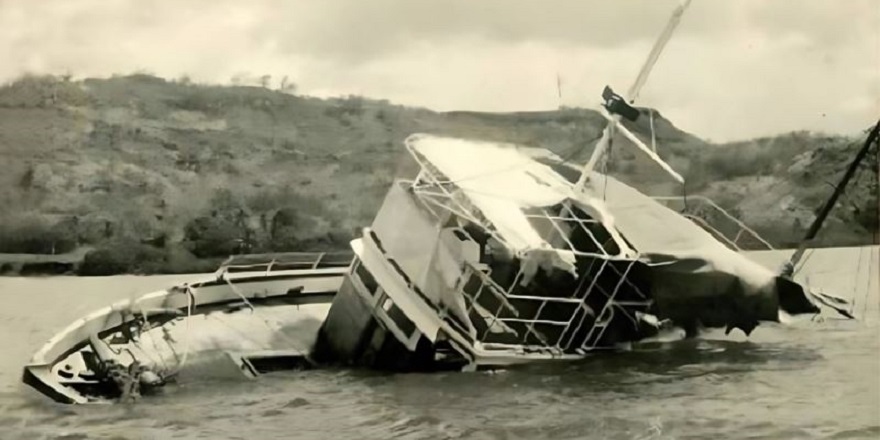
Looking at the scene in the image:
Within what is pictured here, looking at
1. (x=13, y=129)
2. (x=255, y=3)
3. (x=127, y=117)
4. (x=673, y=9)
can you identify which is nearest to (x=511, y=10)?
(x=673, y=9)

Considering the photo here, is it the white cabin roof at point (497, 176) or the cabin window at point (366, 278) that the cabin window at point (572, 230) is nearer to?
the white cabin roof at point (497, 176)

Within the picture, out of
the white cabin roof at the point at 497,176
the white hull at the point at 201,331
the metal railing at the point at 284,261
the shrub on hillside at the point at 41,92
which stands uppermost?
the shrub on hillside at the point at 41,92

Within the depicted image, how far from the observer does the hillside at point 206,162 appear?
2020 mm

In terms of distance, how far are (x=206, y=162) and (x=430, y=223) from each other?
0.44m

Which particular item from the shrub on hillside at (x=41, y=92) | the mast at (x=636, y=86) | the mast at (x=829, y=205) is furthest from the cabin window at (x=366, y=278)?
the mast at (x=829, y=205)

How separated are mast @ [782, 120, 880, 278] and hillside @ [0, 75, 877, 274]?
0.79 feet

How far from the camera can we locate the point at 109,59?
203cm

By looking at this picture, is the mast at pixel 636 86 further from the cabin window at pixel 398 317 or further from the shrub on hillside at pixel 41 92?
the shrub on hillside at pixel 41 92

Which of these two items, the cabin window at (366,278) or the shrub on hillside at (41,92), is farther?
the cabin window at (366,278)

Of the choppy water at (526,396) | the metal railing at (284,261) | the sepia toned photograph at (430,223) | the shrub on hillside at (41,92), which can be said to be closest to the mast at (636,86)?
the sepia toned photograph at (430,223)

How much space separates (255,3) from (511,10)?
0.50 metres

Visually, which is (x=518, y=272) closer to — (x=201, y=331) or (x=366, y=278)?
(x=366, y=278)

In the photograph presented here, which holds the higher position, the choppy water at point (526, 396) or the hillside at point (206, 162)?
the hillside at point (206, 162)

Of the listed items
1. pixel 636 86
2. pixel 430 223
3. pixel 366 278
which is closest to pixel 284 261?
pixel 366 278
